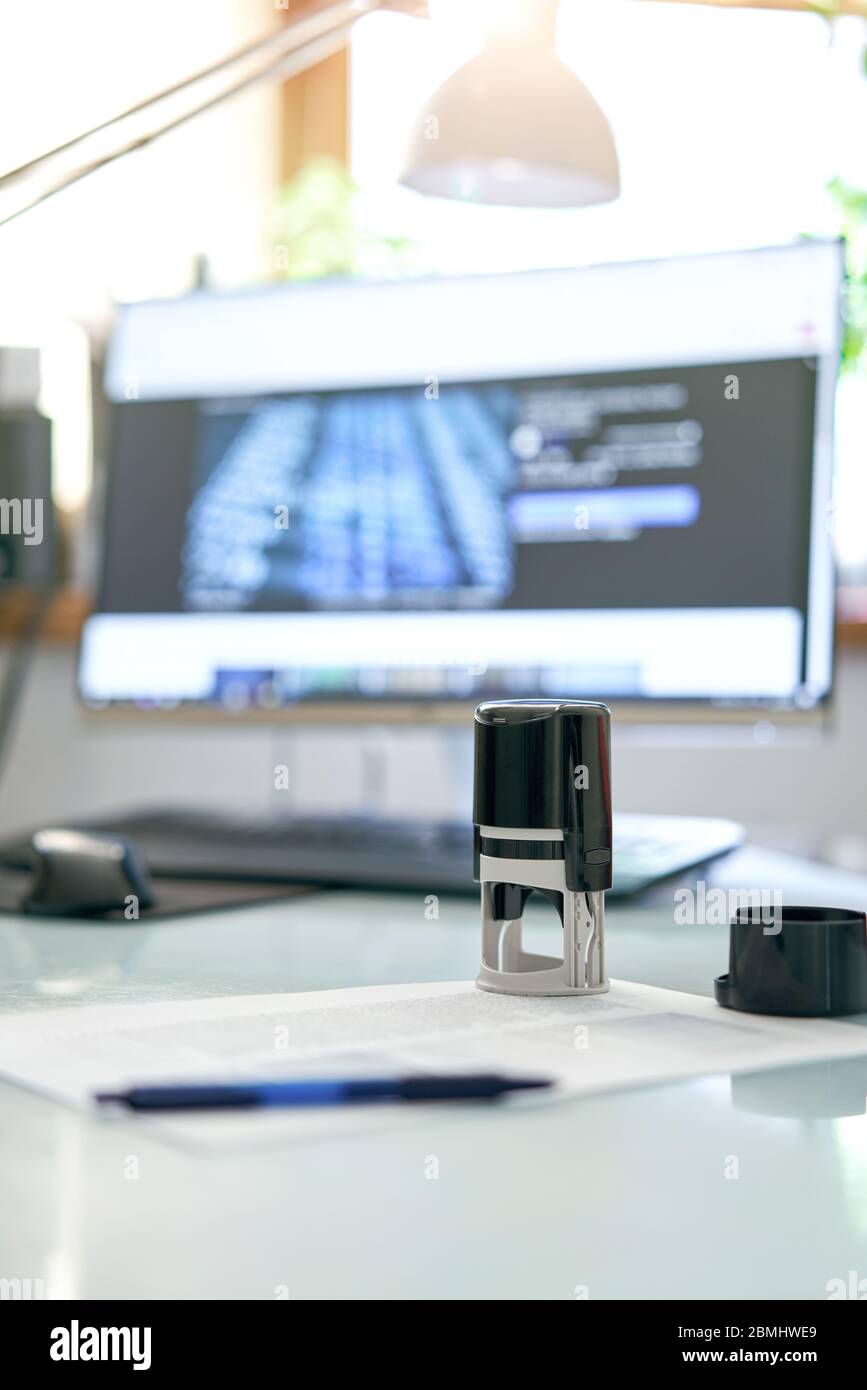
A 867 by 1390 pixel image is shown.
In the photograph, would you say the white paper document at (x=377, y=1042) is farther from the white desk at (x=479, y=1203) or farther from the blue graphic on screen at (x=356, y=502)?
the blue graphic on screen at (x=356, y=502)

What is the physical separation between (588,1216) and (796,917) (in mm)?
291

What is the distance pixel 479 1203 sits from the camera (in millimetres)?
375

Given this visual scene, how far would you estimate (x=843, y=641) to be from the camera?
1.87 metres

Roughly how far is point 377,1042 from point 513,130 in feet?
2.89

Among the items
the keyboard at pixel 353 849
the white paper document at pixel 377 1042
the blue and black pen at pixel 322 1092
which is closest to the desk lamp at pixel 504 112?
the keyboard at pixel 353 849

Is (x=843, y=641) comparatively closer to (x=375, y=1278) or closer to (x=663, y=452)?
(x=663, y=452)

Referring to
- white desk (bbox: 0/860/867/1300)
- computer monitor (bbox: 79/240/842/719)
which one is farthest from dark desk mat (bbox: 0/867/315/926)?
white desk (bbox: 0/860/867/1300)

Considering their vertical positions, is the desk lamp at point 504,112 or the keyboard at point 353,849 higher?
the desk lamp at point 504,112

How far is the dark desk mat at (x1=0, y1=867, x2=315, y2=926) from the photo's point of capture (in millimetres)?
896

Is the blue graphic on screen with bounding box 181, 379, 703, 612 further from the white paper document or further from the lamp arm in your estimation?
the white paper document

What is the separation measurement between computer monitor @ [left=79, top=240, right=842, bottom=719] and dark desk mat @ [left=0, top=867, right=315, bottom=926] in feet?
0.77

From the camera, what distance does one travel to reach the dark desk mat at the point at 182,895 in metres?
0.90

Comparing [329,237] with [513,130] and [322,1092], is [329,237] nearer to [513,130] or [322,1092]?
[513,130]

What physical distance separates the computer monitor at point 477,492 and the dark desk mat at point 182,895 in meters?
0.24
